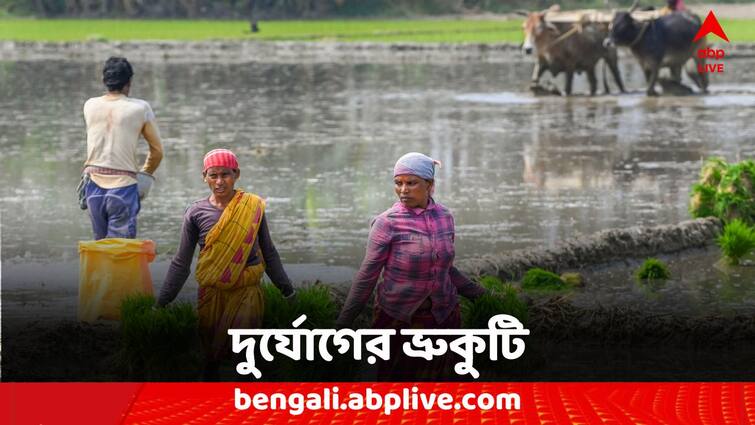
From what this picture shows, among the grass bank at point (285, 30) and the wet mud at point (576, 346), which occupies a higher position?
the grass bank at point (285, 30)

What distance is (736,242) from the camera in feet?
29.7

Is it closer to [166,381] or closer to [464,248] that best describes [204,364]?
[166,381]

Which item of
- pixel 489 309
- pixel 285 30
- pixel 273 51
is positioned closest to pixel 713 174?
pixel 489 309

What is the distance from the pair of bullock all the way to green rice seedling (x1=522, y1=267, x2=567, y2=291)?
13.9 metres

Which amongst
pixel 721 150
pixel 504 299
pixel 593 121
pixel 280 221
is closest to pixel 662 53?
pixel 593 121

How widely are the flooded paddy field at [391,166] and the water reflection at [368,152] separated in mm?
29

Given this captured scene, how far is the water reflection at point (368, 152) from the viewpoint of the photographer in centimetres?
1083

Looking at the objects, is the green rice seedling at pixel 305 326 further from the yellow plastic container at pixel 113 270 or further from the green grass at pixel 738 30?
the green grass at pixel 738 30

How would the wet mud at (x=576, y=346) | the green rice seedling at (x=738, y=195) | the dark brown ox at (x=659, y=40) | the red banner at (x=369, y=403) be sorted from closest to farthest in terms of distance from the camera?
the red banner at (x=369, y=403), the wet mud at (x=576, y=346), the green rice seedling at (x=738, y=195), the dark brown ox at (x=659, y=40)

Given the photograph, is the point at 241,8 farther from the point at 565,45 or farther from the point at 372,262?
the point at 372,262

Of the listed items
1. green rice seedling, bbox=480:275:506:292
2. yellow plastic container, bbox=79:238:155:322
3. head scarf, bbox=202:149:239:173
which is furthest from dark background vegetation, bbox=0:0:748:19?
head scarf, bbox=202:149:239:173

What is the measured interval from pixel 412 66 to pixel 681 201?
1852cm

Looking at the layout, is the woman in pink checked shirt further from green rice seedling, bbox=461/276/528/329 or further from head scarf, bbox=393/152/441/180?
green rice seedling, bbox=461/276/528/329

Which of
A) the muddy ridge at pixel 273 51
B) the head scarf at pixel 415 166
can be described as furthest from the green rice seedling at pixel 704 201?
the muddy ridge at pixel 273 51
